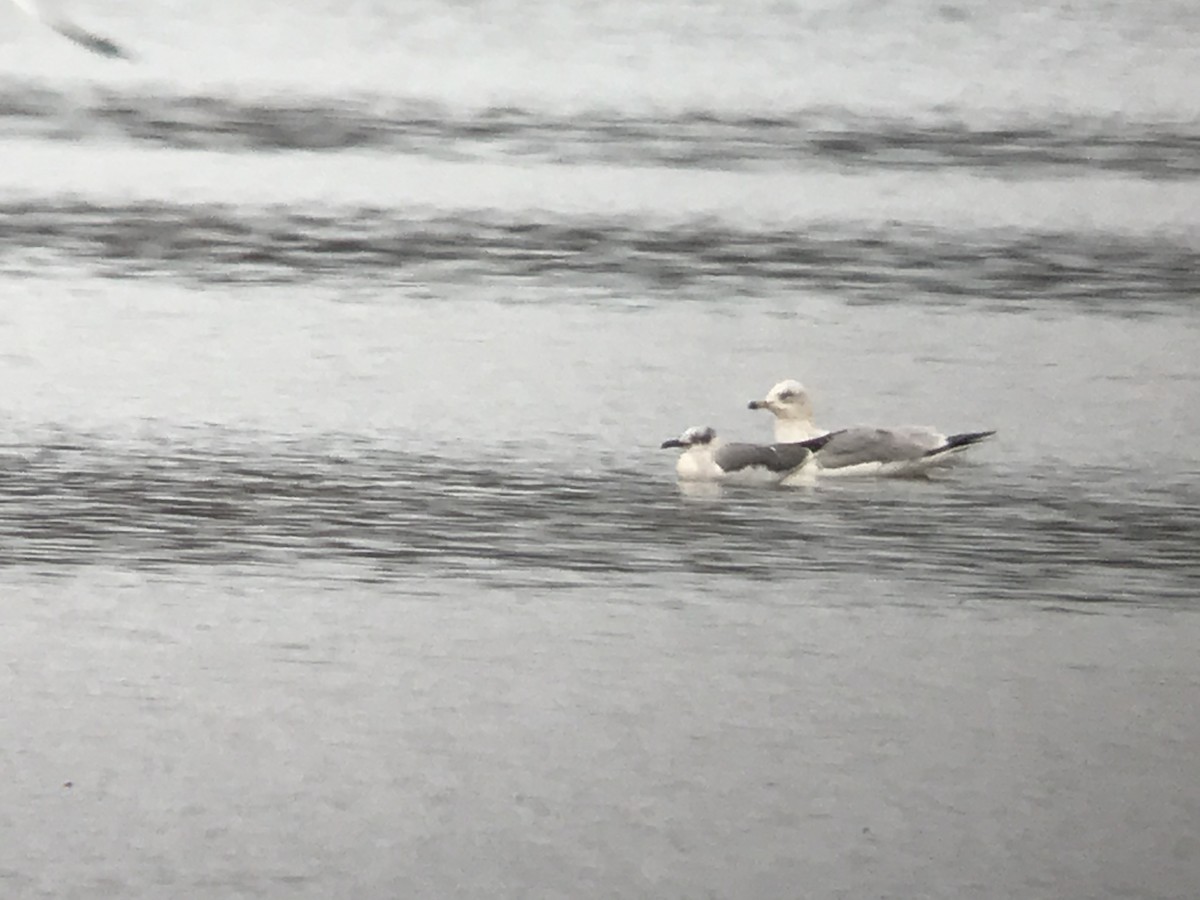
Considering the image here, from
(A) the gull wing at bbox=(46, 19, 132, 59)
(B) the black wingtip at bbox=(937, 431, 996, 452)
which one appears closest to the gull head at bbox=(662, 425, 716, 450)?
(B) the black wingtip at bbox=(937, 431, 996, 452)

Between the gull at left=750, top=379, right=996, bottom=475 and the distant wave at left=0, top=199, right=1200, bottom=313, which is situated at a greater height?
the distant wave at left=0, top=199, right=1200, bottom=313

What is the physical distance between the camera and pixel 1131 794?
1525mm

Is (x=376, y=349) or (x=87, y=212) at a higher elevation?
(x=87, y=212)

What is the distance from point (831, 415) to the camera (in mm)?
1540

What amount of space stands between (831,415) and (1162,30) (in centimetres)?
47

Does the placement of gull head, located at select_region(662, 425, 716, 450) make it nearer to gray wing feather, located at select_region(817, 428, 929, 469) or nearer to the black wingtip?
gray wing feather, located at select_region(817, 428, 929, 469)

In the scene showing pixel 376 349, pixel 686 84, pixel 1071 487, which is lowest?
pixel 1071 487

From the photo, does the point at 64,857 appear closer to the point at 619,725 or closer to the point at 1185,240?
the point at 619,725

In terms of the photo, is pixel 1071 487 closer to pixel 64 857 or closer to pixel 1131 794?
pixel 1131 794

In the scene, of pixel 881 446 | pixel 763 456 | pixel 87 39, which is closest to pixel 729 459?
pixel 763 456

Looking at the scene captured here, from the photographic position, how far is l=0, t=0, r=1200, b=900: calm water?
4.97ft

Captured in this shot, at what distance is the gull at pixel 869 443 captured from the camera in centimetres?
153

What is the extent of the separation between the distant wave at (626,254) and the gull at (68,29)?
0.14 metres

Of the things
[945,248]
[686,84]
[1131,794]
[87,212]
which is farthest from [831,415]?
[87,212]
